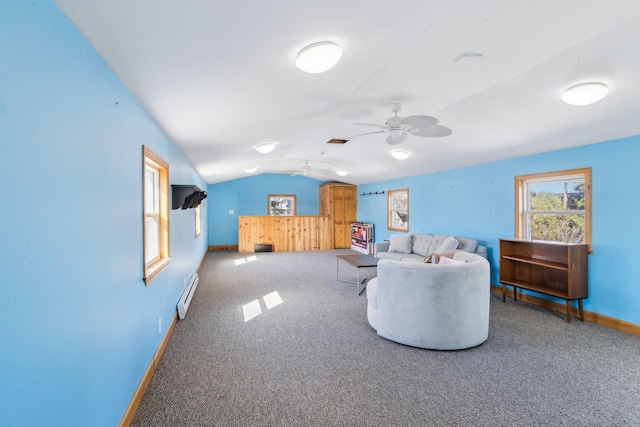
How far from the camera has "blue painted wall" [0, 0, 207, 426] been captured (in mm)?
953

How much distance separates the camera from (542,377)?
2516 millimetres

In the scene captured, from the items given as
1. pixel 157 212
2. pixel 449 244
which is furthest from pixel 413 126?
pixel 449 244

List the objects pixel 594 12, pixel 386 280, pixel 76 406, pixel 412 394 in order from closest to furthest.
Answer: pixel 76 406 → pixel 594 12 → pixel 412 394 → pixel 386 280

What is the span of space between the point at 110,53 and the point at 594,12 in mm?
2722

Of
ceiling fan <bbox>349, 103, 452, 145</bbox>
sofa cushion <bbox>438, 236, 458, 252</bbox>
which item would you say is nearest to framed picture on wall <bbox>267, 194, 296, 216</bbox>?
sofa cushion <bbox>438, 236, 458, 252</bbox>

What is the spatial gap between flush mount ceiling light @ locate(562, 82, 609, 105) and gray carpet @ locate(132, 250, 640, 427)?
7.54ft

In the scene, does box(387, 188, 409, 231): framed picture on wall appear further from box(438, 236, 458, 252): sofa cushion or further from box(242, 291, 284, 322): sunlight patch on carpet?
box(242, 291, 284, 322): sunlight patch on carpet

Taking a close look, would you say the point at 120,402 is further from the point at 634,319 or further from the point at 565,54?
the point at 634,319

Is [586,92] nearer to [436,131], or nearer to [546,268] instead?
[436,131]

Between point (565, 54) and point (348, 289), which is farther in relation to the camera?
point (348, 289)

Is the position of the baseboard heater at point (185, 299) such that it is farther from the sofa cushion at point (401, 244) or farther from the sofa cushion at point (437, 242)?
the sofa cushion at point (437, 242)

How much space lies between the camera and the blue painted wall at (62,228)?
95 centimetres

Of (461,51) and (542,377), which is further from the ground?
(461,51)

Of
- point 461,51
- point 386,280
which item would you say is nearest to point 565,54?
point 461,51
